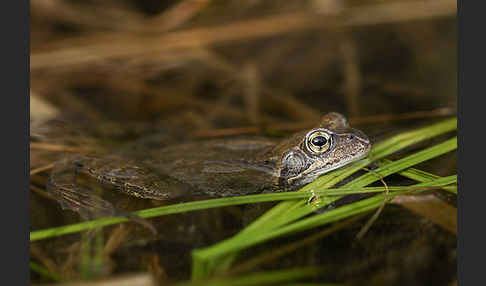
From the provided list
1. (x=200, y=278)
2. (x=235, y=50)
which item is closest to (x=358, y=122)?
(x=235, y=50)

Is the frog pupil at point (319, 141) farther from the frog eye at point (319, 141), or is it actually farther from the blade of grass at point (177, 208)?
the blade of grass at point (177, 208)

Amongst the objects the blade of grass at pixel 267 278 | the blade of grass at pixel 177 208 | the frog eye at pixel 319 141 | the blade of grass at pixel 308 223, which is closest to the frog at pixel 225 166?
the frog eye at pixel 319 141

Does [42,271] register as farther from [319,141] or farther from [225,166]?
[319,141]

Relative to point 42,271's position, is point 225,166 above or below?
above

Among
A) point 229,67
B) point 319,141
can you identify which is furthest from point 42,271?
point 229,67

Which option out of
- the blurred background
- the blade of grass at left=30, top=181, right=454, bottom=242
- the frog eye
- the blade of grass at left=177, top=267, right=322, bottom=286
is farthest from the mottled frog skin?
the blade of grass at left=177, top=267, right=322, bottom=286

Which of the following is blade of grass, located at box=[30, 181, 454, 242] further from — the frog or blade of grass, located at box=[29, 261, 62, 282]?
the frog
